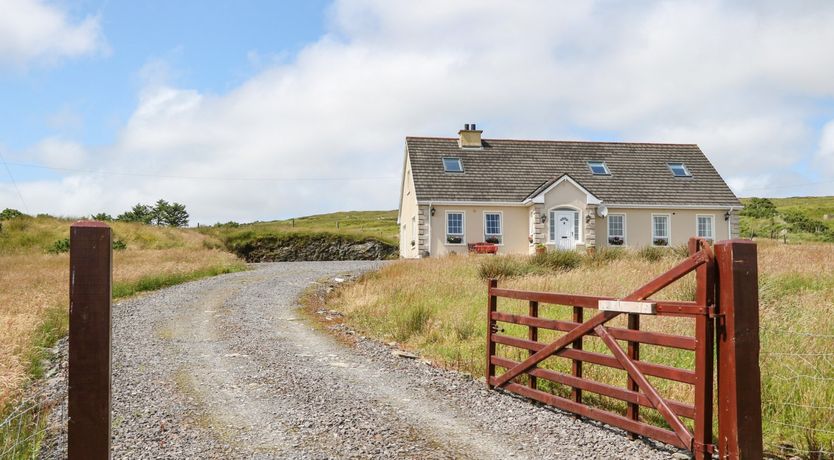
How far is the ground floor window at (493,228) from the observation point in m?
31.9

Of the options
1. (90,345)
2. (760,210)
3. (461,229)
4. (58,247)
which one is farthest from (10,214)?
(760,210)

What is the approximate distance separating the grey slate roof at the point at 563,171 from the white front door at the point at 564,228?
1.88 metres

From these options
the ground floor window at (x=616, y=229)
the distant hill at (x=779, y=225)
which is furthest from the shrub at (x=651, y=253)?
the distant hill at (x=779, y=225)

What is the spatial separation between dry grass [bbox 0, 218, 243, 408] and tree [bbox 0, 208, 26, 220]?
1848 millimetres

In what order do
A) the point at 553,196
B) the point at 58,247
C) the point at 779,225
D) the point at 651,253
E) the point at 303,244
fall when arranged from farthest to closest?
1. the point at 779,225
2. the point at 303,244
3. the point at 58,247
4. the point at 553,196
5. the point at 651,253

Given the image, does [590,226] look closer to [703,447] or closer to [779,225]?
[703,447]

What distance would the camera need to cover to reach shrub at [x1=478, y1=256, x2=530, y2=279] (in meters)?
18.2

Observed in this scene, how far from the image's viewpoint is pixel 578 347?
285 inches

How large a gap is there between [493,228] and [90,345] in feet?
94.6

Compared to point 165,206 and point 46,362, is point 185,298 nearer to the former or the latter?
point 46,362

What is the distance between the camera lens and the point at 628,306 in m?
6.19

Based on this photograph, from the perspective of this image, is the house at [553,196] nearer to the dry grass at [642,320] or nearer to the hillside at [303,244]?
the hillside at [303,244]

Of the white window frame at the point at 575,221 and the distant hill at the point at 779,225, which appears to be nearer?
the white window frame at the point at 575,221

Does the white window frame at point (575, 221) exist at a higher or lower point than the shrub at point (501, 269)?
higher
